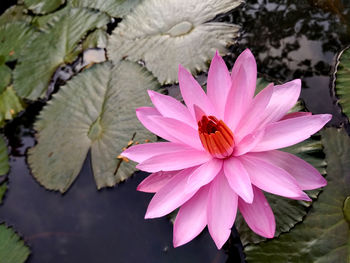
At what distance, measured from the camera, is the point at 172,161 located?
3.86 ft

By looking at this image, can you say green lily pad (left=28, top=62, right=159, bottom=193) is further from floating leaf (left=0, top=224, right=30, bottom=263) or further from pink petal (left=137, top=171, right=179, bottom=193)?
pink petal (left=137, top=171, right=179, bottom=193)

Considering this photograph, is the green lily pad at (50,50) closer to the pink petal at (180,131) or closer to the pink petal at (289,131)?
the pink petal at (180,131)

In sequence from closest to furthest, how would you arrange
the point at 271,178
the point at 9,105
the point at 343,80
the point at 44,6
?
the point at 271,178, the point at 343,80, the point at 9,105, the point at 44,6

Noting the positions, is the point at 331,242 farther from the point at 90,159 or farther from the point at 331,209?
the point at 90,159

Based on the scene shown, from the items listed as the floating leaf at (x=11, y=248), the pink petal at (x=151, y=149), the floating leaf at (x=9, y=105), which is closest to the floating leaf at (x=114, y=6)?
the floating leaf at (x=9, y=105)

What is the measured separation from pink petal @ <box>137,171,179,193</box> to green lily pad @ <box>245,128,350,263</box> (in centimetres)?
44

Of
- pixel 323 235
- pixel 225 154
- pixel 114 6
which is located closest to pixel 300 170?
pixel 225 154

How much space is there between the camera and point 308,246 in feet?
4.22

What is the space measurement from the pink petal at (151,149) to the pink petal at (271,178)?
227 millimetres

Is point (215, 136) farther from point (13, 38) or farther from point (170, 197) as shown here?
point (13, 38)

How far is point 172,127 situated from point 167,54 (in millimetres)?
885

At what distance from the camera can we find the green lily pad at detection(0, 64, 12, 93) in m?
2.27

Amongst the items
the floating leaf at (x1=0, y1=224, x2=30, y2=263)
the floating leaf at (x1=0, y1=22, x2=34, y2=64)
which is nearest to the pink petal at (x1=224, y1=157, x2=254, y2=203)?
the floating leaf at (x1=0, y1=224, x2=30, y2=263)

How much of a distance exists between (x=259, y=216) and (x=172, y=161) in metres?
0.33
